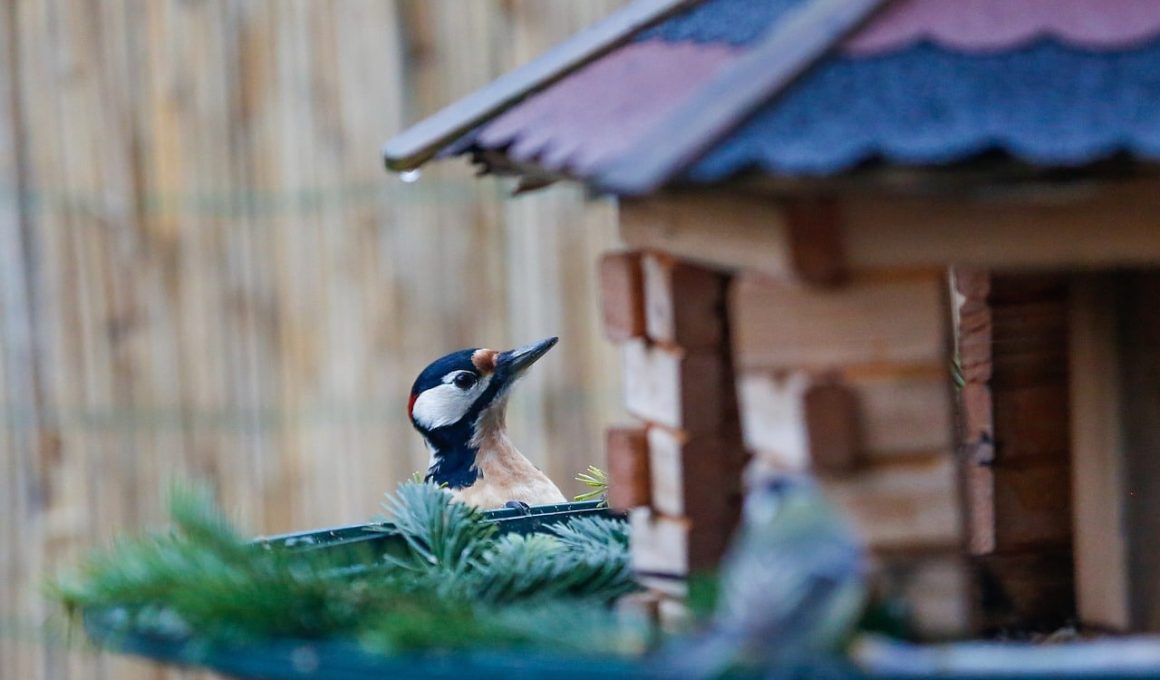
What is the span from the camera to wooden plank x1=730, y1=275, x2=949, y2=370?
1.79 metres

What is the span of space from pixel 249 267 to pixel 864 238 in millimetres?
3749

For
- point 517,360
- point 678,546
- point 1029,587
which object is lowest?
point 1029,587

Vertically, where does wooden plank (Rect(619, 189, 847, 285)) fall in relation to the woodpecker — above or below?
above

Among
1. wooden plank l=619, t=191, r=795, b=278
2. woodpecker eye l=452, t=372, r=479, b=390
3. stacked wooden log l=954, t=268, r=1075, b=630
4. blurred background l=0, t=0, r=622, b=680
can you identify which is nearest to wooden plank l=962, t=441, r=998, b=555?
stacked wooden log l=954, t=268, r=1075, b=630

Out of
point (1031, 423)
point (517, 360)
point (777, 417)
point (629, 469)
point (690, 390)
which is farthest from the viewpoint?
point (517, 360)

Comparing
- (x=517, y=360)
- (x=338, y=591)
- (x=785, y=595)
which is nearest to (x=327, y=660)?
(x=338, y=591)

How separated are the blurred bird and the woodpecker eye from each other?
278 cm

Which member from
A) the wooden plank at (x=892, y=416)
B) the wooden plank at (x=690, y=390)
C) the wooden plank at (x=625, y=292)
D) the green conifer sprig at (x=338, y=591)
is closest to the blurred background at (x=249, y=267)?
the green conifer sprig at (x=338, y=591)

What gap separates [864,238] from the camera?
→ 5.86 feet

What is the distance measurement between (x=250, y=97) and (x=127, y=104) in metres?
0.40

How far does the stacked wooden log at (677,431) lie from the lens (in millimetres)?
2119

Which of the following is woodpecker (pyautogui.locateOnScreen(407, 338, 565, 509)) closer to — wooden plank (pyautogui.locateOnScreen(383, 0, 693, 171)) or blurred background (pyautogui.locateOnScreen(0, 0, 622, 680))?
blurred background (pyautogui.locateOnScreen(0, 0, 622, 680))

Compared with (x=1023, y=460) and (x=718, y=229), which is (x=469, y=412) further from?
(x=718, y=229)

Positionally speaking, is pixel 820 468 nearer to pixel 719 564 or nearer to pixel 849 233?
pixel 849 233
